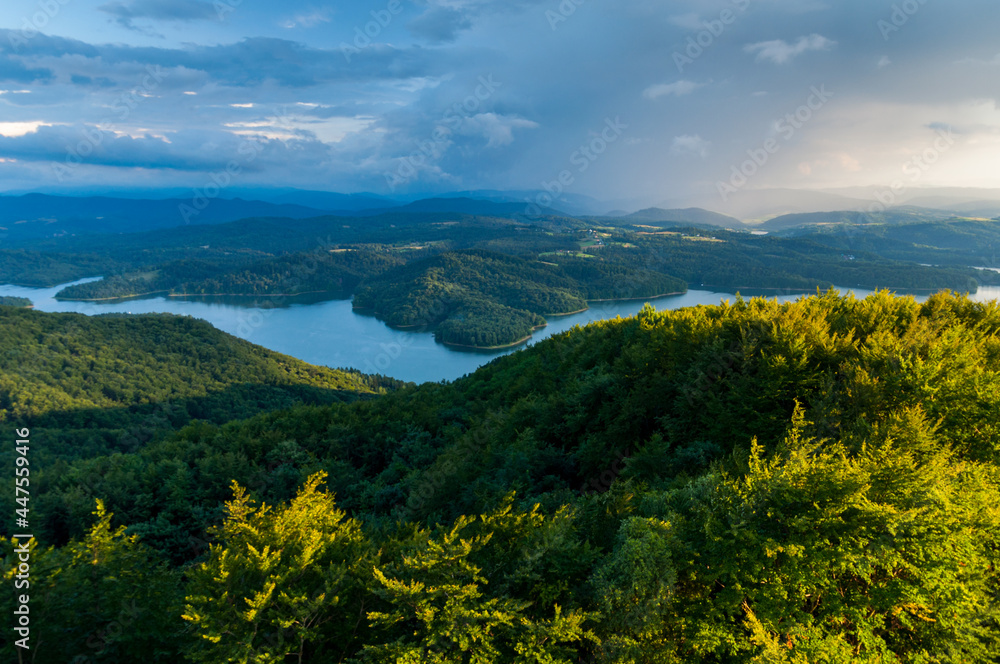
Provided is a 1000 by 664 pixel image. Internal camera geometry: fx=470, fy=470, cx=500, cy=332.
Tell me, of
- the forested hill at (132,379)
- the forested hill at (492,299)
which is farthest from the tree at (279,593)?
the forested hill at (492,299)

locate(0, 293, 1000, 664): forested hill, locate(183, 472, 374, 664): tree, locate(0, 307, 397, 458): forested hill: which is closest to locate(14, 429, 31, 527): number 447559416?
locate(0, 293, 1000, 664): forested hill

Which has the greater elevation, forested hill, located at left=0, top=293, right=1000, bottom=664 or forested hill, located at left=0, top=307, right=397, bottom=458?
forested hill, located at left=0, top=293, right=1000, bottom=664

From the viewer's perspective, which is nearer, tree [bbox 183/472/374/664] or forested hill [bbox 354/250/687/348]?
tree [bbox 183/472/374/664]

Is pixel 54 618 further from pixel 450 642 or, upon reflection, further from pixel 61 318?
pixel 61 318

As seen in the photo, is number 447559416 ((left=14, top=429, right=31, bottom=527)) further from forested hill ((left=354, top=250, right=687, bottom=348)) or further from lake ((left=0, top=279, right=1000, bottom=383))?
forested hill ((left=354, top=250, right=687, bottom=348))

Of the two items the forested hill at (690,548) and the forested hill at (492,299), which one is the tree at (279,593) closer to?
the forested hill at (690,548)

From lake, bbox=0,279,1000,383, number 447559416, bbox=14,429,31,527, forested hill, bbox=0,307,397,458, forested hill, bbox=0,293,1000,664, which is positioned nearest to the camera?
forested hill, bbox=0,293,1000,664
